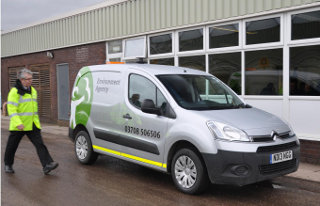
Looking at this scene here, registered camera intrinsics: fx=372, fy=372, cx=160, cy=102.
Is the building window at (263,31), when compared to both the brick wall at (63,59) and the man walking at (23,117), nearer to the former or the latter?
the man walking at (23,117)

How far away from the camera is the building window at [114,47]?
42.6 feet

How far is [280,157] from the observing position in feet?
17.3

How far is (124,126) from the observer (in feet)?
21.6

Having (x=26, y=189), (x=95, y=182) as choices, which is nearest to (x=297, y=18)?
(x=95, y=182)

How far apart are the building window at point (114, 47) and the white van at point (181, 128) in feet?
17.7

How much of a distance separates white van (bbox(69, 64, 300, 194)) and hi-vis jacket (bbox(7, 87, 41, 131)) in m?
1.08

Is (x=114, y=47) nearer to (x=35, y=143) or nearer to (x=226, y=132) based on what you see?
(x=35, y=143)

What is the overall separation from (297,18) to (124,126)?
4.58 meters

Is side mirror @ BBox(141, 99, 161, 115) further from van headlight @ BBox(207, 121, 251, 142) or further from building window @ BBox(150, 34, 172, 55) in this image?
building window @ BBox(150, 34, 172, 55)

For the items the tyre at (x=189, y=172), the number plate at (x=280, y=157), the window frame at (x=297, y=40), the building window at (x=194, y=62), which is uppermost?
the window frame at (x=297, y=40)

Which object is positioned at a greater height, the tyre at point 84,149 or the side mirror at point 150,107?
the side mirror at point 150,107

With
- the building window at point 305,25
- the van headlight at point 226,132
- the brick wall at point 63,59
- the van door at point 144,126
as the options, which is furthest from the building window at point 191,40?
the van headlight at point 226,132

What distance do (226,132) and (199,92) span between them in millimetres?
1302

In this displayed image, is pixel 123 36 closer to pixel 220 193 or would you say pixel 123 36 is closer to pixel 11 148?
pixel 11 148
